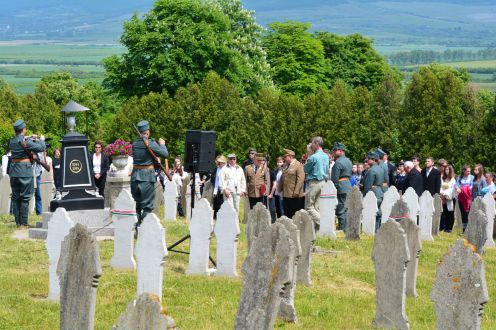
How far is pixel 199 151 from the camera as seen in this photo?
65.1 ft

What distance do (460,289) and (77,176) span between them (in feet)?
39.9

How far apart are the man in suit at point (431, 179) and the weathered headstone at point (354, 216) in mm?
4427

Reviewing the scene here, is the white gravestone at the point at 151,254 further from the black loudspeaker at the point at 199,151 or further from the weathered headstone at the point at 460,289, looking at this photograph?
the black loudspeaker at the point at 199,151

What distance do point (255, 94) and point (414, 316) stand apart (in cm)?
5967

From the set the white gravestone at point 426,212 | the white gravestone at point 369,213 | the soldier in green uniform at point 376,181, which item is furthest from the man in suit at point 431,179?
the white gravestone at point 369,213

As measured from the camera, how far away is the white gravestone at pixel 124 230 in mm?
17719

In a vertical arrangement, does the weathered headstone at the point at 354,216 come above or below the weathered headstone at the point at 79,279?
below

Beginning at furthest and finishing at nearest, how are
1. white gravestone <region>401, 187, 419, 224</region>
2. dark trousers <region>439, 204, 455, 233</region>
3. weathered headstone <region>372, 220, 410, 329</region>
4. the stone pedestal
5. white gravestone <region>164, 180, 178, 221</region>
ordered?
white gravestone <region>164, 180, 178, 221</region> → dark trousers <region>439, 204, 455, 233</region> → the stone pedestal → white gravestone <region>401, 187, 419, 224</region> → weathered headstone <region>372, 220, 410, 329</region>

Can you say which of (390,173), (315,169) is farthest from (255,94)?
(315,169)

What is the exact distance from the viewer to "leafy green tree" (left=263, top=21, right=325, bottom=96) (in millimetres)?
85688

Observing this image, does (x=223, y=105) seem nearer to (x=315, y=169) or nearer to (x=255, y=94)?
(x=255, y=94)

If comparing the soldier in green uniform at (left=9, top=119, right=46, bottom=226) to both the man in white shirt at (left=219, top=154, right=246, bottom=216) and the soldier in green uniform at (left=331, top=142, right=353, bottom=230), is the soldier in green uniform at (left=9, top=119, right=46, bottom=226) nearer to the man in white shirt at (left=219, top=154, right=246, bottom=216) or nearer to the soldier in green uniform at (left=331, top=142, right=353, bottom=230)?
the man in white shirt at (left=219, top=154, right=246, bottom=216)

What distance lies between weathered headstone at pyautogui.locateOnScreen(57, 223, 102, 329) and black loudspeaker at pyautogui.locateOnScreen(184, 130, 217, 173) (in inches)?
302

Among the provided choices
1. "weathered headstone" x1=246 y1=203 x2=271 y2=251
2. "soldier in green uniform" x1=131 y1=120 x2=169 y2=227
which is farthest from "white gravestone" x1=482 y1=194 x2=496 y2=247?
"weathered headstone" x1=246 y1=203 x2=271 y2=251
